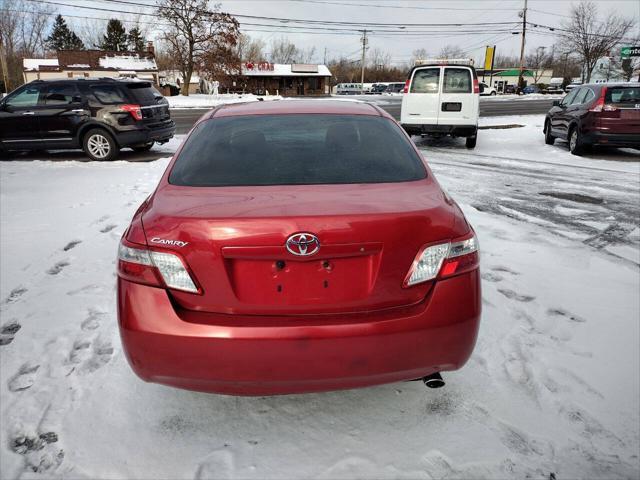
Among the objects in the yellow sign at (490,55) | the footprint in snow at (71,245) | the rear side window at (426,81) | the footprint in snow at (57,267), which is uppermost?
the yellow sign at (490,55)

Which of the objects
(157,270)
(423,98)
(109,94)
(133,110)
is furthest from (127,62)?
(157,270)

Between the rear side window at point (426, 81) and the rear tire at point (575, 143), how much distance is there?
3.39 metres

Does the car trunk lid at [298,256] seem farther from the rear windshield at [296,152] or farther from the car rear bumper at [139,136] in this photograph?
the car rear bumper at [139,136]

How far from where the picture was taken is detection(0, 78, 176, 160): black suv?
10.6 metres

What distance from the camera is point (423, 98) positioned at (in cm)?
1228

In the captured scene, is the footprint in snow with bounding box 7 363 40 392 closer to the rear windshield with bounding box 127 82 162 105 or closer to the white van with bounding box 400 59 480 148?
the rear windshield with bounding box 127 82 162 105

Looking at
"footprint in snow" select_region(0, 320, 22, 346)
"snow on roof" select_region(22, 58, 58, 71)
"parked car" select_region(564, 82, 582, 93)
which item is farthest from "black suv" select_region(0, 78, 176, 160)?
"snow on roof" select_region(22, 58, 58, 71)

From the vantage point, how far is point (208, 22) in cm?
4422

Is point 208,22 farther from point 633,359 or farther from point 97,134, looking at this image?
point 633,359

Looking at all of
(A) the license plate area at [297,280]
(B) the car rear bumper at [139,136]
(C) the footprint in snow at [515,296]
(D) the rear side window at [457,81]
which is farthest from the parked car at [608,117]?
(A) the license plate area at [297,280]

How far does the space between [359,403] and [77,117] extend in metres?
10.3

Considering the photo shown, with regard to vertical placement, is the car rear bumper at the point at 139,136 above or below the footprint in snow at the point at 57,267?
above

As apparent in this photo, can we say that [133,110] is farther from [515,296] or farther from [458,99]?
[515,296]

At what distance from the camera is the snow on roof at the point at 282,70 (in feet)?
206
